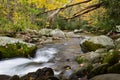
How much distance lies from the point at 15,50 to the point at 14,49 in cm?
8

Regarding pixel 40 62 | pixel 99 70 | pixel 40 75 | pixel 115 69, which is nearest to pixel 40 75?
pixel 40 75

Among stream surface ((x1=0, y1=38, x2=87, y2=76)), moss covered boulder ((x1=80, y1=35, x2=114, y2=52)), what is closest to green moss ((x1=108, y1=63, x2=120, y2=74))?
stream surface ((x1=0, y1=38, x2=87, y2=76))

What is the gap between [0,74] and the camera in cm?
807

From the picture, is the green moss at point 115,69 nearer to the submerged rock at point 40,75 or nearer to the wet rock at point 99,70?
the wet rock at point 99,70

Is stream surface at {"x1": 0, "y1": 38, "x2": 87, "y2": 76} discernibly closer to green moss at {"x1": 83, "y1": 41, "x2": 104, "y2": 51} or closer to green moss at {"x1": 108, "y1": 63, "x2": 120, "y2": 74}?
green moss at {"x1": 83, "y1": 41, "x2": 104, "y2": 51}

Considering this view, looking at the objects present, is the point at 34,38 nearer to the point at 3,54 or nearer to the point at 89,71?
the point at 3,54

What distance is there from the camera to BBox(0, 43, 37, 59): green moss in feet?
32.5

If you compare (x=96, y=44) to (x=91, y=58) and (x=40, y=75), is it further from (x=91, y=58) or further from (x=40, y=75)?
(x=40, y=75)

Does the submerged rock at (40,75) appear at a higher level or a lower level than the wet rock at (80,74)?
higher

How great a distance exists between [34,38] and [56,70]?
6.44 m

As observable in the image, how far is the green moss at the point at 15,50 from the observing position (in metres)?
9.90

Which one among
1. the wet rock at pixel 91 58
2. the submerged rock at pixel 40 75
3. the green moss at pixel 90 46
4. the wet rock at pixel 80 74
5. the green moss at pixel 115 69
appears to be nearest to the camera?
the green moss at pixel 115 69

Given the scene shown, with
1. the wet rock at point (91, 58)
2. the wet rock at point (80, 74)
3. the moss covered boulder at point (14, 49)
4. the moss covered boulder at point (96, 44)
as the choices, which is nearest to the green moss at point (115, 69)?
the wet rock at point (80, 74)

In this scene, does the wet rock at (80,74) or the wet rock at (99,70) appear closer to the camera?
the wet rock at (99,70)
